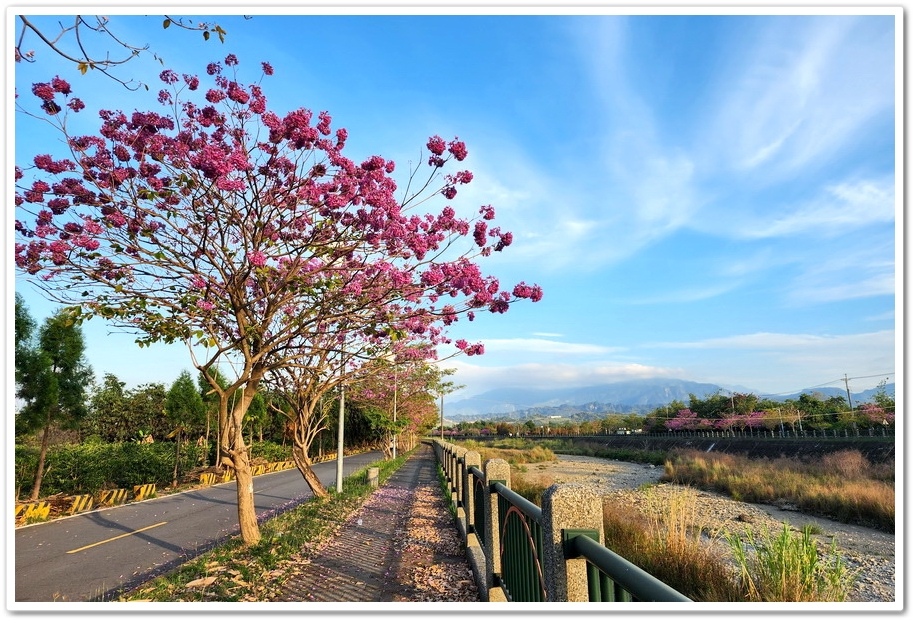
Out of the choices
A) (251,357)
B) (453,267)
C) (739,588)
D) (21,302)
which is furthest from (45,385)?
(739,588)

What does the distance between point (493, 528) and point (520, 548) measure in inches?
51.2

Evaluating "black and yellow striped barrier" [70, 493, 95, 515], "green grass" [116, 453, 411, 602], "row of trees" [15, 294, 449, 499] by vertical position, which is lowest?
"black and yellow striped barrier" [70, 493, 95, 515]

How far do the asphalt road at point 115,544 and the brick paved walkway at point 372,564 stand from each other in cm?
218

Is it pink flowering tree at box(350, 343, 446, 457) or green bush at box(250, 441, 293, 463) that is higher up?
pink flowering tree at box(350, 343, 446, 457)

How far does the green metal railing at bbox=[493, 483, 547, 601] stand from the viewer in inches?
127

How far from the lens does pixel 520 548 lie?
3.90 meters

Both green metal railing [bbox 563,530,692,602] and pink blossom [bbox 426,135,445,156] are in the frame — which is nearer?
green metal railing [bbox 563,530,692,602]

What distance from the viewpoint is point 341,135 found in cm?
579

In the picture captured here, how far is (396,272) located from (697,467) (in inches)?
1107

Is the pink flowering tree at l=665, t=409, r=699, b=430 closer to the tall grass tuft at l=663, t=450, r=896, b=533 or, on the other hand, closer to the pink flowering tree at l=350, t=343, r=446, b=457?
the tall grass tuft at l=663, t=450, r=896, b=533

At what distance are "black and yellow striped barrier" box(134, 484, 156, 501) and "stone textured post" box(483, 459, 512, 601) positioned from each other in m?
15.8

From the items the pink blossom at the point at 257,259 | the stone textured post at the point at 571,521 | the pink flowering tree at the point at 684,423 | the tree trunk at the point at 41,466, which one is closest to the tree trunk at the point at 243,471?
the pink blossom at the point at 257,259

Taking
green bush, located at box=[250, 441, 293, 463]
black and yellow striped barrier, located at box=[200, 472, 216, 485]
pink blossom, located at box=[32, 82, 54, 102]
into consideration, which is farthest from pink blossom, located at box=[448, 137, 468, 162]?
green bush, located at box=[250, 441, 293, 463]
